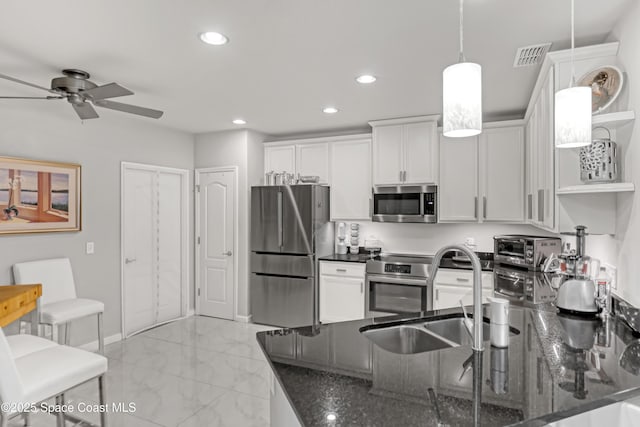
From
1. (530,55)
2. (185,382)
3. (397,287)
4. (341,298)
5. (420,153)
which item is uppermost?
(530,55)

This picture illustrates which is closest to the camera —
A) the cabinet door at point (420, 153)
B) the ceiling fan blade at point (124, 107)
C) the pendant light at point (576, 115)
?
the pendant light at point (576, 115)

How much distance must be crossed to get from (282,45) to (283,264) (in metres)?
2.80

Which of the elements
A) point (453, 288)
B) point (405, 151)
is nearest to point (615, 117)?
point (453, 288)

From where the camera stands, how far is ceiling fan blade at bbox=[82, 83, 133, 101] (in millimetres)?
2402

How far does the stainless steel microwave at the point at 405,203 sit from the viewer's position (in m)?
4.11

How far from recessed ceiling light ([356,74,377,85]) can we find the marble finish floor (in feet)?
8.72

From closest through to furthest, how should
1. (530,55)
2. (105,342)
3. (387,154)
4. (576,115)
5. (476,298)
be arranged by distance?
(476,298) < (576,115) < (530,55) < (105,342) < (387,154)

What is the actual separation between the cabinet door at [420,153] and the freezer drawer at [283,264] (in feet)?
5.15

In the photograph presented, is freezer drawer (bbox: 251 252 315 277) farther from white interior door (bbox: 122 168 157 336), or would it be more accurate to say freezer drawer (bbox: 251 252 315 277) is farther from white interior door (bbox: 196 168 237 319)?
white interior door (bbox: 122 168 157 336)

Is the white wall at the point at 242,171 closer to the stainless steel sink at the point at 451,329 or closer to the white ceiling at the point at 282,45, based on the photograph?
the white ceiling at the point at 282,45

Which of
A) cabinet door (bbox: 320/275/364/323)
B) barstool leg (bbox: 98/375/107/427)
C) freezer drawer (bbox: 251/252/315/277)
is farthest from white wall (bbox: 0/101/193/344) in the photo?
cabinet door (bbox: 320/275/364/323)

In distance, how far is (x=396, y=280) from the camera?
3.99 meters

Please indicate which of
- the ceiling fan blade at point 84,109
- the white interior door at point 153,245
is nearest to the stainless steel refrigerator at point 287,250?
the white interior door at point 153,245

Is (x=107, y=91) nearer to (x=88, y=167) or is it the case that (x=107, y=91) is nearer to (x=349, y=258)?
(x=88, y=167)
